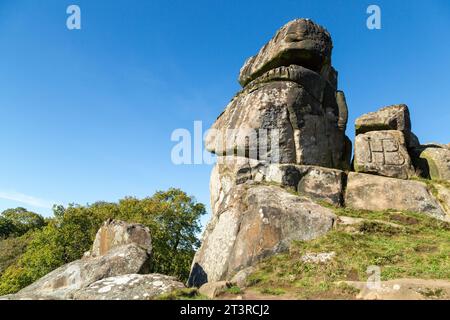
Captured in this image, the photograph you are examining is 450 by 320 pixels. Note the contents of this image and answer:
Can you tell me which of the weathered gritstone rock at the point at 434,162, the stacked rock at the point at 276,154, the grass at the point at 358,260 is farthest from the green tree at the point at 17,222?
the weathered gritstone rock at the point at 434,162

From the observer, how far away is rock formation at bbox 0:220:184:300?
8.65 meters

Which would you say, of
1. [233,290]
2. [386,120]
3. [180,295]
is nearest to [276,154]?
[386,120]

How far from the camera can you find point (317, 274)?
35.6 feet

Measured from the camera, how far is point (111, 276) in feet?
33.7

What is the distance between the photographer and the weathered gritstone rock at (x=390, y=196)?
54.6 ft

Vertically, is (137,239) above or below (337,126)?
below

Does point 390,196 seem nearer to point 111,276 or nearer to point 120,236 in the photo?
point 120,236

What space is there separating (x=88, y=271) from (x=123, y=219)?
26.2 metres

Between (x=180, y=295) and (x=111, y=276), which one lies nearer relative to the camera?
(x=180, y=295)

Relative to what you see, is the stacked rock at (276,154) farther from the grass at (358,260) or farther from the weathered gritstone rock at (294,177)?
the grass at (358,260)
